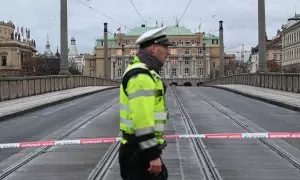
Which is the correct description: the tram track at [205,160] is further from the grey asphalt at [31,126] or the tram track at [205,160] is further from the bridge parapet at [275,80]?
the bridge parapet at [275,80]

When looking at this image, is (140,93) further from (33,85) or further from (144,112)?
→ (33,85)

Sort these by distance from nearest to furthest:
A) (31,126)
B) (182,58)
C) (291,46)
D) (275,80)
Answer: (31,126)
(275,80)
(291,46)
(182,58)

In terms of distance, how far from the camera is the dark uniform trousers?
4566mm

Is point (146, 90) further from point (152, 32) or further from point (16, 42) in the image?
point (16, 42)

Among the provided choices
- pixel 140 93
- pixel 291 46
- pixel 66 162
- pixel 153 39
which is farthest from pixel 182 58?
pixel 140 93

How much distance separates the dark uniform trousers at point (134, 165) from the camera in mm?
4566

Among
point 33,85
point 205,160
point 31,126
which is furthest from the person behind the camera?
point 33,85

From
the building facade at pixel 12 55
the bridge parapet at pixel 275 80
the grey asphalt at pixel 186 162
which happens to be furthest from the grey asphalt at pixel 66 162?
the building facade at pixel 12 55

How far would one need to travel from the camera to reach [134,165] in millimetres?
4621

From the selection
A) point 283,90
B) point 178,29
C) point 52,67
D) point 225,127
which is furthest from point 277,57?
point 225,127

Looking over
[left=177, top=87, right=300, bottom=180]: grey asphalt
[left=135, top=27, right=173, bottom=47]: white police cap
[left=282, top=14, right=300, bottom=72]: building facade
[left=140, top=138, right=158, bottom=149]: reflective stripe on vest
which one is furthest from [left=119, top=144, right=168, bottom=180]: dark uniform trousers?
[left=282, top=14, right=300, bottom=72]: building facade

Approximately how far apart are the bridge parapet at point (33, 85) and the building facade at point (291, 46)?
79.5m

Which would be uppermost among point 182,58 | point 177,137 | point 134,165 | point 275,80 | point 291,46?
point 291,46

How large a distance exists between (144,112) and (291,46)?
429 ft
